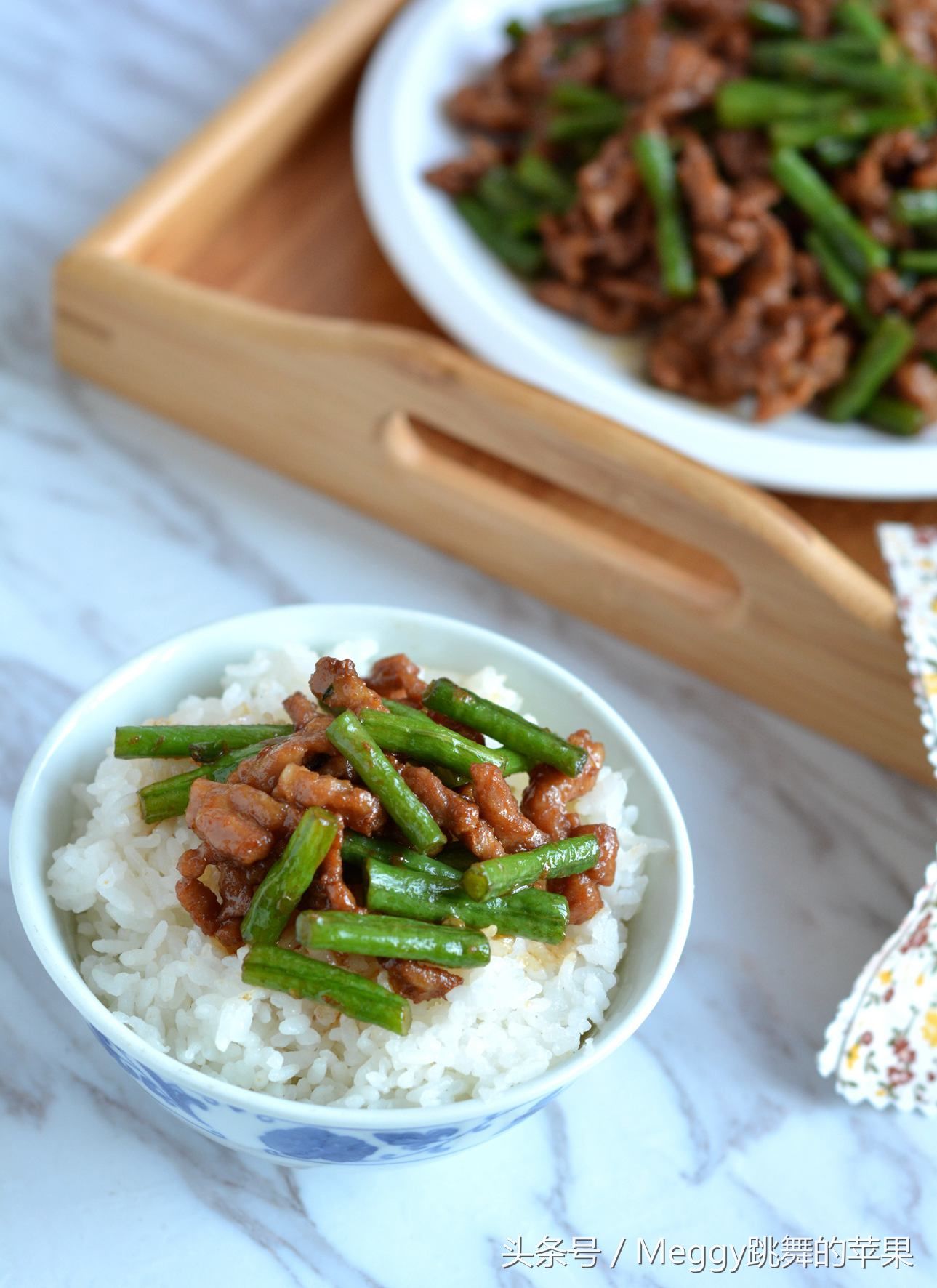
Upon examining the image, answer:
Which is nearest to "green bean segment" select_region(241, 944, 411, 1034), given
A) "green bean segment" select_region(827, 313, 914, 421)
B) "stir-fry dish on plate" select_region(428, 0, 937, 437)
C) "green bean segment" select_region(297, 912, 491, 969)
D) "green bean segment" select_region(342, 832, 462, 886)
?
"green bean segment" select_region(297, 912, 491, 969)

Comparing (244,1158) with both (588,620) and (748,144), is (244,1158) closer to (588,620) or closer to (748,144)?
(588,620)

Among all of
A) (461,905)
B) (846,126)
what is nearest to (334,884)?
(461,905)

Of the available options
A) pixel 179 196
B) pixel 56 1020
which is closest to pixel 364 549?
pixel 179 196

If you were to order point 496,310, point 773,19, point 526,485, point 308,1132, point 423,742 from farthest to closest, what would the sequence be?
point 773,19 → point 526,485 → point 496,310 → point 423,742 → point 308,1132

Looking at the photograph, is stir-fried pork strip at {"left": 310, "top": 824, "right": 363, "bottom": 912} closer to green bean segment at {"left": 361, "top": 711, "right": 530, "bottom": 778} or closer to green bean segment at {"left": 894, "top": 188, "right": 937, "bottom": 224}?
green bean segment at {"left": 361, "top": 711, "right": 530, "bottom": 778}

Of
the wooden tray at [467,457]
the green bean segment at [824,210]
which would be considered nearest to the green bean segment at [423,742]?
the wooden tray at [467,457]

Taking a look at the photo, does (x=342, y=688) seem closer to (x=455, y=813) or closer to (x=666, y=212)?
(x=455, y=813)
